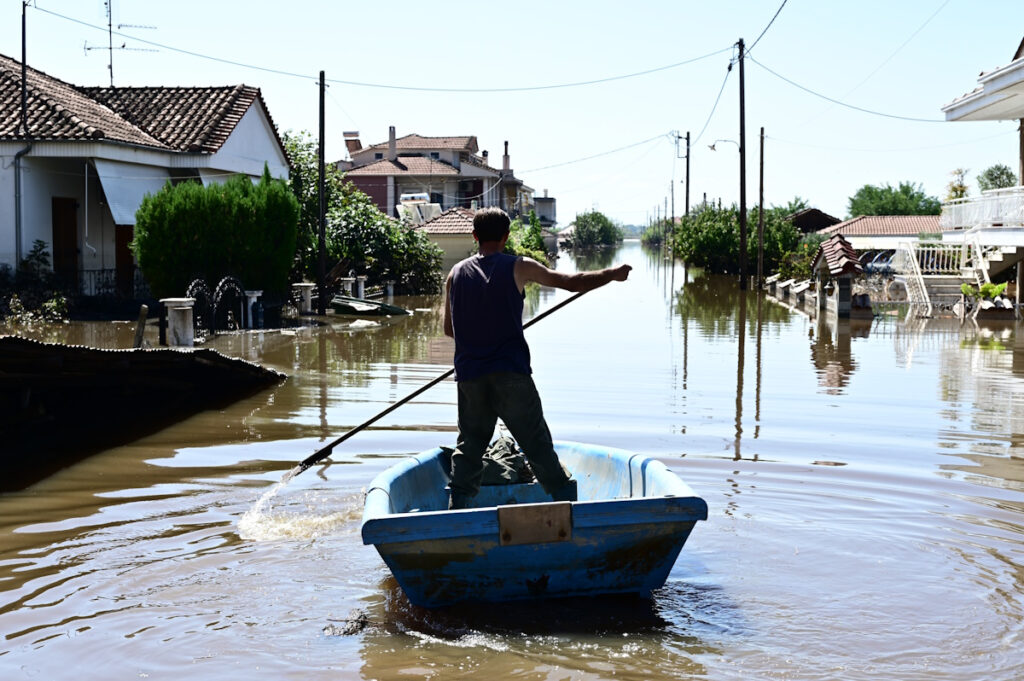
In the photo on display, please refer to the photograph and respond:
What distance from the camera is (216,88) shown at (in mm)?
31391

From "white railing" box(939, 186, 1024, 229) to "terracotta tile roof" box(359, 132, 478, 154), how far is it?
45266 millimetres

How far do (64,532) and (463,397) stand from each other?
2.96 metres

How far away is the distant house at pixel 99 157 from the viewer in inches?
943

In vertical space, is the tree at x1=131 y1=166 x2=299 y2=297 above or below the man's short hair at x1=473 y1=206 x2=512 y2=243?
above

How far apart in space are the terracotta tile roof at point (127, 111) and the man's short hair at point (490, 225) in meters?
19.6

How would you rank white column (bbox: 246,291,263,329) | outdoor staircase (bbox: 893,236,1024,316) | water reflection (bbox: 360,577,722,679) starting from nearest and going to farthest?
water reflection (bbox: 360,577,722,679) → white column (bbox: 246,291,263,329) → outdoor staircase (bbox: 893,236,1024,316)

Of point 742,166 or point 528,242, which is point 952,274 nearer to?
point 742,166

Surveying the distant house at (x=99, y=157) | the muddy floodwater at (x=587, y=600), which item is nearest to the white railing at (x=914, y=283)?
the muddy floodwater at (x=587, y=600)

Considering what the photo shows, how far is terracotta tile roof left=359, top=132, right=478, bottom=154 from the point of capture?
75000mm

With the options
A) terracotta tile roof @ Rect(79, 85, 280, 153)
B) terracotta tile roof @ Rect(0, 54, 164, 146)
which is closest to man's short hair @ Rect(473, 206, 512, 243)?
terracotta tile roof @ Rect(0, 54, 164, 146)

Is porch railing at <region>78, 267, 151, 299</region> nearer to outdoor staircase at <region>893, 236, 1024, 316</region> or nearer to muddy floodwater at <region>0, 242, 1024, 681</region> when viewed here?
muddy floodwater at <region>0, 242, 1024, 681</region>

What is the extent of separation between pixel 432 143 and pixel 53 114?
51.9 metres

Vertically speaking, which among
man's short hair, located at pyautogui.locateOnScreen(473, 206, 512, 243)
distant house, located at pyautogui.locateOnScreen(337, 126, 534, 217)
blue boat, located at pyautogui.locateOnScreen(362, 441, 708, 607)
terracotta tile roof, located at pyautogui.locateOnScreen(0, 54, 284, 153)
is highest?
distant house, located at pyautogui.locateOnScreen(337, 126, 534, 217)

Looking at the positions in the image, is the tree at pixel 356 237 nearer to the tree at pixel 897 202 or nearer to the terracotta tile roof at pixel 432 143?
the terracotta tile roof at pixel 432 143
